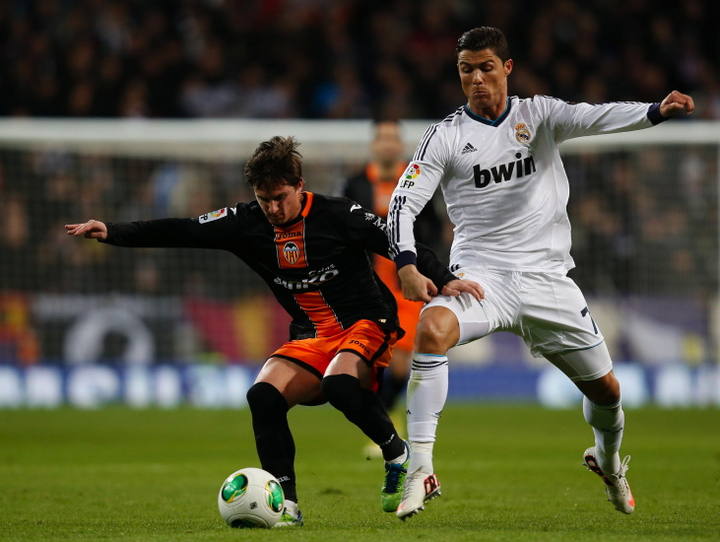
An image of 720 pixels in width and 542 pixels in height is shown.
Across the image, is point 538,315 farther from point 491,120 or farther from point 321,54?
point 321,54

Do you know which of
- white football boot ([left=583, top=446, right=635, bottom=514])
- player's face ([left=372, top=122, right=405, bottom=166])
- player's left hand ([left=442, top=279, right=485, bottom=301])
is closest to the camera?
player's left hand ([left=442, top=279, right=485, bottom=301])

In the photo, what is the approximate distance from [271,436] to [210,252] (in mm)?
10883

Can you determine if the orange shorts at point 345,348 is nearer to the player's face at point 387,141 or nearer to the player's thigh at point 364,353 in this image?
the player's thigh at point 364,353

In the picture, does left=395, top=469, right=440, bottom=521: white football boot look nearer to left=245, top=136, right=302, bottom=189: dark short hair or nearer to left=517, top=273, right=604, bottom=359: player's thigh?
left=517, top=273, right=604, bottom=359: player's thigh

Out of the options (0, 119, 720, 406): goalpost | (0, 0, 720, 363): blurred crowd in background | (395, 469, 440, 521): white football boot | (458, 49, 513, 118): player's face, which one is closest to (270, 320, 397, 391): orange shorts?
(395, 469, 440, 521): white football boot

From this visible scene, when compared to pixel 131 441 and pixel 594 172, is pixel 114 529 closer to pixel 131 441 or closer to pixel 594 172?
pixel 131 441

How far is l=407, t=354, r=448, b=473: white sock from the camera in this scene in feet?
19.3

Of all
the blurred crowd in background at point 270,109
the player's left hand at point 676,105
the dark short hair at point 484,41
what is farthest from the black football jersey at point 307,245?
the blurred crowd in background at point 270,109

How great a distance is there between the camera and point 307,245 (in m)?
6.49

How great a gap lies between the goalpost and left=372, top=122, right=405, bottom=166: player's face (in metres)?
5.99

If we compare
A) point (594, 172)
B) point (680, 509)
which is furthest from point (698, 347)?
point (680, 509)

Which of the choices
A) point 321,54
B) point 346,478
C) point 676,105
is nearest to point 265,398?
point 676,105

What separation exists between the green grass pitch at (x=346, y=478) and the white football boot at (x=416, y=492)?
0.11 meters

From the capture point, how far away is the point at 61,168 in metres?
16.6
